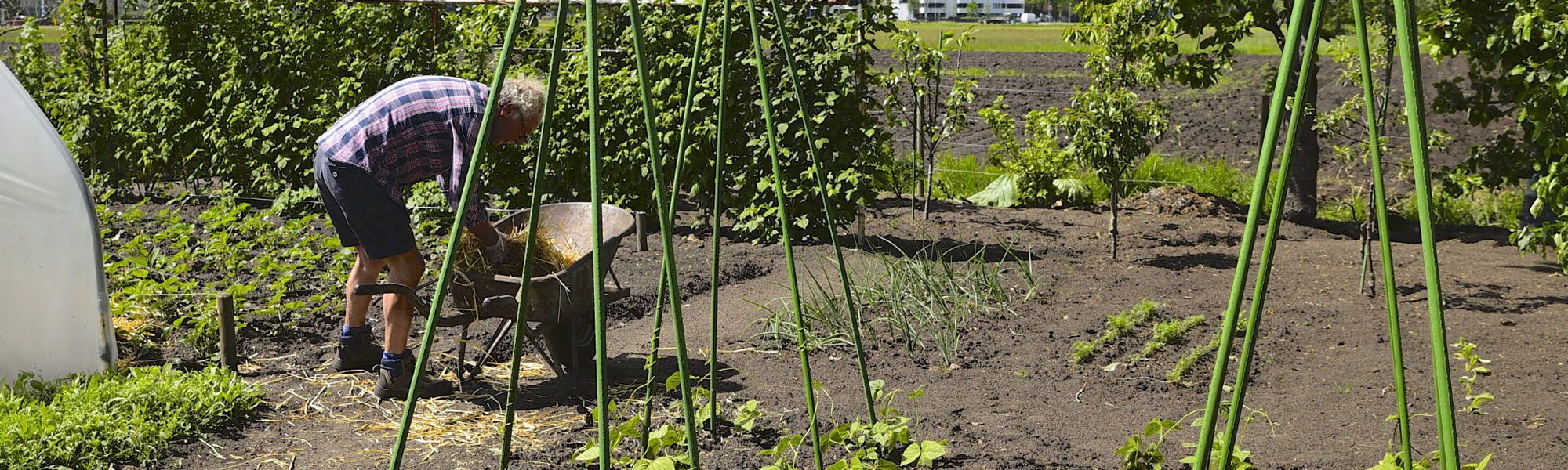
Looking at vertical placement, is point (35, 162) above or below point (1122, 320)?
above

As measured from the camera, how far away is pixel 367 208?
13.6 feet

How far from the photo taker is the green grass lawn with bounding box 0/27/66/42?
7.61m

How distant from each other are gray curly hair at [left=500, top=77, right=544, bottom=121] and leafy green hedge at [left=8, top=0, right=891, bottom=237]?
7.93ft

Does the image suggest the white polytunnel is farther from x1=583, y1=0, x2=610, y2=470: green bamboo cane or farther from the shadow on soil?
x1=583, y1=0, x2=610, y2=470: green bamboo cane

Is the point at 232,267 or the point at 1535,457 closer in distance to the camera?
the point at 1535,457

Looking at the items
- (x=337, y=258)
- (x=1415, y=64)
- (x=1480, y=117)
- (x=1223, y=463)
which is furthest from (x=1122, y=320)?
(x=337, y=258)

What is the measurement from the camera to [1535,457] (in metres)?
3.41

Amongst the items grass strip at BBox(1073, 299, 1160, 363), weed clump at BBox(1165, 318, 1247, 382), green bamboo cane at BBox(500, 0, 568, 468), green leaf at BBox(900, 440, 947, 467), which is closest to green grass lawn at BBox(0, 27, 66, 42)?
green bamboo cane at BBox(500, 0, 568, 468)

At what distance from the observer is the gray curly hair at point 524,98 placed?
3.96m

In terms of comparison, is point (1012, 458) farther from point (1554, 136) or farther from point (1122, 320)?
point (1554, 136)

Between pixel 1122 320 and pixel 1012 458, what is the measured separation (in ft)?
4.89

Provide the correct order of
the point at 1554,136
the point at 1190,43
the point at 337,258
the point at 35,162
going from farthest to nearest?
the point at 1190,43, the point at 337,258, the point at 1554,136, the point at 35,162

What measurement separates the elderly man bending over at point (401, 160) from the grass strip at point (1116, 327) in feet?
7.20

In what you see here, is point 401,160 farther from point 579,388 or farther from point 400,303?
point 579,388
